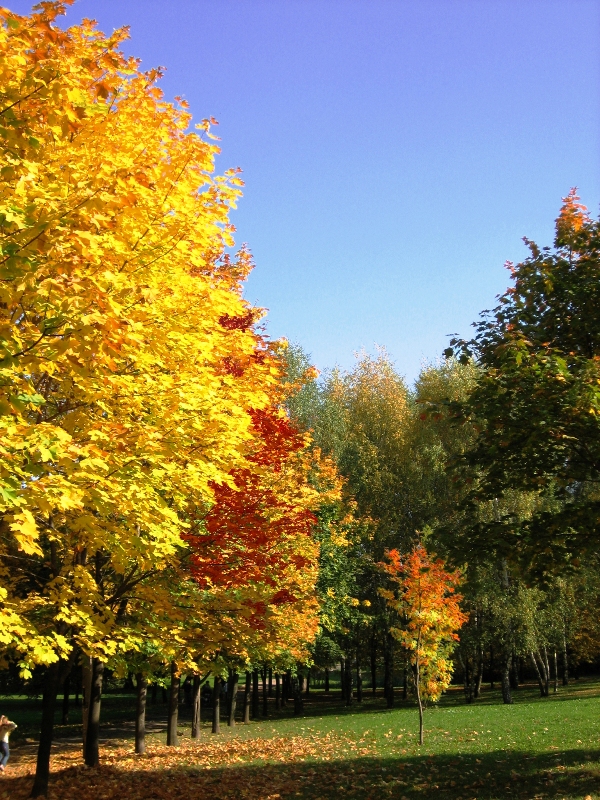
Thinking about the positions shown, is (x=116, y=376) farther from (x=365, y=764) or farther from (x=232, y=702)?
(x=232, y=702)

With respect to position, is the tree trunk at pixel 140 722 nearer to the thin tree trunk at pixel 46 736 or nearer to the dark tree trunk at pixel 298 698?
the thin tree trunk at pixel 46 736

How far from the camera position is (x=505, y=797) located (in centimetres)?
865

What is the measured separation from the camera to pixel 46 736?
10.6 meters

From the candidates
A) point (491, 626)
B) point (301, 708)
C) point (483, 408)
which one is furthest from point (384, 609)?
point (483, 408)

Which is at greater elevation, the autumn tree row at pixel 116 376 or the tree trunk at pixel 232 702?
the autumn tree row at pixel 116 376

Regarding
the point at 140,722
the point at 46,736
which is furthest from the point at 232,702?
the point at 46,736

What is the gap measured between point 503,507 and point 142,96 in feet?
84.9

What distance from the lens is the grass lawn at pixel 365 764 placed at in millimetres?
9867

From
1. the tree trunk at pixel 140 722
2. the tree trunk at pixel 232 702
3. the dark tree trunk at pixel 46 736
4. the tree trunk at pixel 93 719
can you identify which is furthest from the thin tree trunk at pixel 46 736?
the tree trunk at pixel 232 702

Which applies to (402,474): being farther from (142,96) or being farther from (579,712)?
(142,96)

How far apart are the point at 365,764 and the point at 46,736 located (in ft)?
20.5

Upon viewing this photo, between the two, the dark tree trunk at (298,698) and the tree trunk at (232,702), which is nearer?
the tree trunk at (232,702)

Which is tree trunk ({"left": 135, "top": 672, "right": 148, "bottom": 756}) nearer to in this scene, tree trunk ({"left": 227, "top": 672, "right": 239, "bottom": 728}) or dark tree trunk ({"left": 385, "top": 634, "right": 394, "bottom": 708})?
tree trunk ({"left": 227, "top": 672, "right": 239, "bottom": 728})

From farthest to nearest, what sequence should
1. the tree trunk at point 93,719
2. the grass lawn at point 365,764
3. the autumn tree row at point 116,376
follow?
1. the tree trunk at point 93,719
2. the grass lawn at point 365,764
3. the autumn tree row at point 116,376
